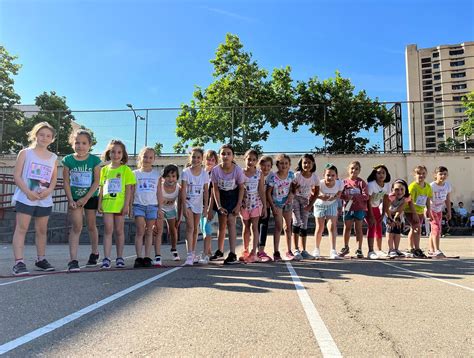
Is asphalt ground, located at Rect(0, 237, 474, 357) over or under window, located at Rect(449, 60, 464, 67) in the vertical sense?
under

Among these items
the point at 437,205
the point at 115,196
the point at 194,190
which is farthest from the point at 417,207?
the point at 115,196

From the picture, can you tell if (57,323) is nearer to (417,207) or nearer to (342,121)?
(417,207)

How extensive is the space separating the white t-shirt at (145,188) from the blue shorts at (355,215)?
11.3ft

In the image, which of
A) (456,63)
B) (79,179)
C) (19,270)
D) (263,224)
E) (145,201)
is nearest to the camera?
(19,270)

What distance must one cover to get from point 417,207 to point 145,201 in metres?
4.97

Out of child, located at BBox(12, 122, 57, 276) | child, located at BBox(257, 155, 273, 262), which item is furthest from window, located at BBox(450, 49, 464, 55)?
child, located at BBox(12, 122, 57, 276)

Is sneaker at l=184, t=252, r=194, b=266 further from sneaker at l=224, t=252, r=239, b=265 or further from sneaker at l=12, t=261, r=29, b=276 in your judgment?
sneaker at l=12, t=261, r=29, b=276

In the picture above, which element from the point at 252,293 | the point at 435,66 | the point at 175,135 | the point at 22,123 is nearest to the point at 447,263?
the point at 252,293

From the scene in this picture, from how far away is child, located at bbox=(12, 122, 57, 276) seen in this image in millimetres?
4957

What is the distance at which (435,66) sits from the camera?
4938 inches

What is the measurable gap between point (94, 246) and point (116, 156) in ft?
4.31

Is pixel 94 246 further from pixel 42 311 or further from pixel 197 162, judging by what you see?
pixel 42 311

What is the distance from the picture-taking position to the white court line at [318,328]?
222 centimetres

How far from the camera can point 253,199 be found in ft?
20.7
